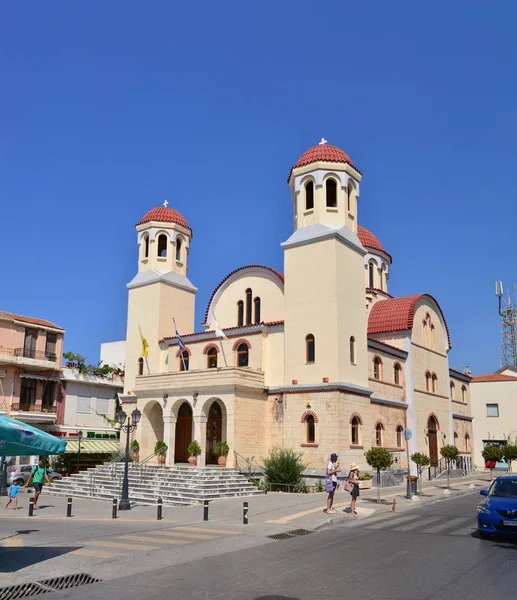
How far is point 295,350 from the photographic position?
2938 centimetres

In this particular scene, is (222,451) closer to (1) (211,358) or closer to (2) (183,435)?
(2) (183,435)

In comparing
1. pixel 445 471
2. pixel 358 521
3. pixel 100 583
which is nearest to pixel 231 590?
pixel 100 583

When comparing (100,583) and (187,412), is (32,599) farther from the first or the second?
(187,412)

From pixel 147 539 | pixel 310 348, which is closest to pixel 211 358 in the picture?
pixel 310 348

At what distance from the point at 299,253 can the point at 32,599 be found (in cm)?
2319

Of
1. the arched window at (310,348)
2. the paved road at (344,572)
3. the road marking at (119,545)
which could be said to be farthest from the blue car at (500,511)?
the arched window at (310,348)

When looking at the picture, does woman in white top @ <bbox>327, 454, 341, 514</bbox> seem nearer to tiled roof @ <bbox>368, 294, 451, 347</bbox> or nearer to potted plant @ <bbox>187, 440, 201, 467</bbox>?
potted plant @ <bbox>187, 440, 201, 467</bbox>

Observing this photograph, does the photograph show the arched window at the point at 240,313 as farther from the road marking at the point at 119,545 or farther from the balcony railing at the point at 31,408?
the road marking at the point at 119,545

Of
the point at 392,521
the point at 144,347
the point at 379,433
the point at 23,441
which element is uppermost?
the point at 144,347

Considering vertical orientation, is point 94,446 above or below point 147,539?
above

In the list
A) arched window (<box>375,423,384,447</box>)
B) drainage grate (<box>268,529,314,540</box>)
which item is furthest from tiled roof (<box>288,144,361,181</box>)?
drainage grate (<box>268,529,314,540</box>)

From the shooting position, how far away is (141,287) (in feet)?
120

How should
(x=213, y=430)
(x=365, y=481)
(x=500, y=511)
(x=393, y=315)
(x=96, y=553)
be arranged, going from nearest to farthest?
1. (x=96, y=553)
2. (x=500, y=511)
3. (x=365, y=481)
4. (x=213, y=430)
5. (x=393, y=315)

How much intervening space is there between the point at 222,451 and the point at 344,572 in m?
17.8
